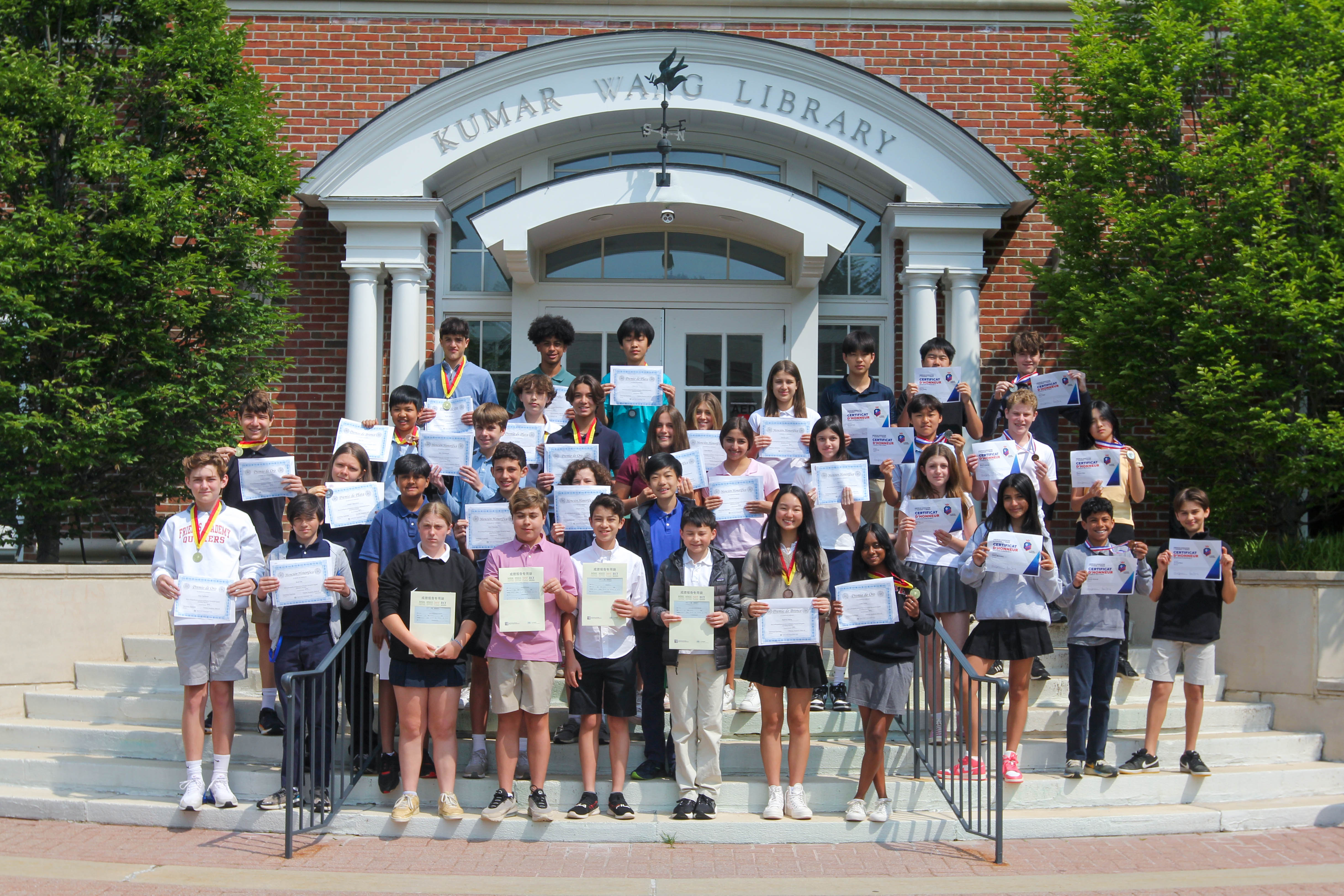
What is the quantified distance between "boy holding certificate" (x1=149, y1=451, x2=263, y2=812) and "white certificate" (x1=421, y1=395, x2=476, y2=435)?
4.81ft

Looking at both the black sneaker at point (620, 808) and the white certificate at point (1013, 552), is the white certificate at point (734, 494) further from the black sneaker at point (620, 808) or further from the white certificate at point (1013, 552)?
the black sneaker at point (620, 808)

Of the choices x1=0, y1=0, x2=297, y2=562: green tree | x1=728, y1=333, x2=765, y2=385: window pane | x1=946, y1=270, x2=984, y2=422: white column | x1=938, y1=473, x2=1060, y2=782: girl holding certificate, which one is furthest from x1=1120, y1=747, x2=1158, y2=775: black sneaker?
x1=0, y1=0, x2=297, y2=562: green tree

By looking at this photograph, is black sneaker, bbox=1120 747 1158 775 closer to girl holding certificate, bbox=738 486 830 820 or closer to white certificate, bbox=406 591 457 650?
girl holding certificate, bbox=738 486 830 820

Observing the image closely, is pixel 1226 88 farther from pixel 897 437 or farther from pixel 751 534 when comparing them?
pixel 751 534

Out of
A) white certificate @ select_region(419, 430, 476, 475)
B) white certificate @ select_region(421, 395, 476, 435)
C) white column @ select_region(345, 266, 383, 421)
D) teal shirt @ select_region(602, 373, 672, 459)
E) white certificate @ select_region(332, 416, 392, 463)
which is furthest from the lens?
white column @ select_region(345, 266, 383, 421)

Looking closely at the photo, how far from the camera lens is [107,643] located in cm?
752

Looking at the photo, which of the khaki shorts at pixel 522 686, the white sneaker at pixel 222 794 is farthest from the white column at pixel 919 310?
the white sneaker at pixel 222 794

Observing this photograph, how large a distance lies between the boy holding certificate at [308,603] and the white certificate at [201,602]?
203mm

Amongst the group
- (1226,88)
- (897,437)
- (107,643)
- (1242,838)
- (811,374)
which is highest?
(1226,88)

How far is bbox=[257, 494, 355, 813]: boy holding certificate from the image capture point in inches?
226

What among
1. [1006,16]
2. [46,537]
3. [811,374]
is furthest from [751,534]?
[1006,16]

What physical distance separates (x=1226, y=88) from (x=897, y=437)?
4.61 m

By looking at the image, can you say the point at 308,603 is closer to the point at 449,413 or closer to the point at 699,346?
the point at 449,413

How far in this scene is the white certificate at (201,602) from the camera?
5758 millimetres
